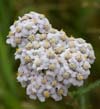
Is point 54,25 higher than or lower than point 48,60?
higher

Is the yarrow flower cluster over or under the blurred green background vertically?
under

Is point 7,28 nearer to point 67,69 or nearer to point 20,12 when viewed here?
point 20,12

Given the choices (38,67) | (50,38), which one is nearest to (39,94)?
(38,67)

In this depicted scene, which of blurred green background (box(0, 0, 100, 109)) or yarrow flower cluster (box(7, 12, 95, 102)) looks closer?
yarrow flower cluster (box(7, 12, 95, 102))

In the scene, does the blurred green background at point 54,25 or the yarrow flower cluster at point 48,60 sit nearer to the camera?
the yarrow flower cluster at point 48,60

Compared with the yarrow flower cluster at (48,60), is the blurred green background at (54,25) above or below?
above
